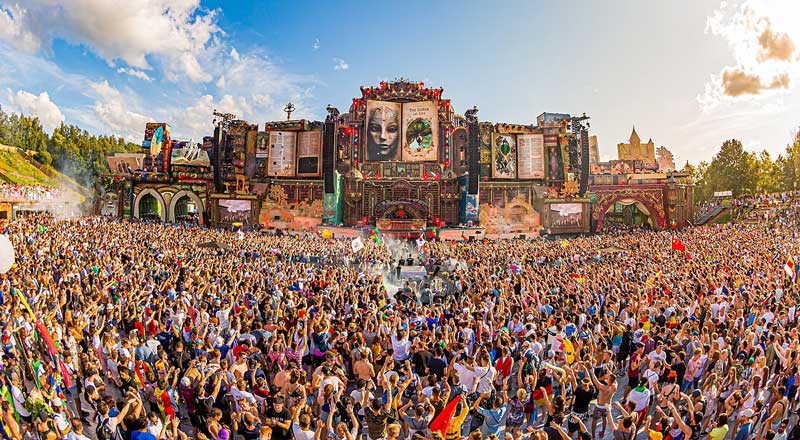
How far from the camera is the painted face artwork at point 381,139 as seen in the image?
46.9 meters

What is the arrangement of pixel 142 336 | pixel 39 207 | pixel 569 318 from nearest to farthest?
pixel 142 336
pixel 569 318
pixel 39 207

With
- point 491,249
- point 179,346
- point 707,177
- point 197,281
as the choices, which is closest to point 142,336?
point 179,346

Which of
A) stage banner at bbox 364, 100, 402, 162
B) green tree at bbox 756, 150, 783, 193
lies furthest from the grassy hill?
green tree at bbox 756, 150, 783, 193

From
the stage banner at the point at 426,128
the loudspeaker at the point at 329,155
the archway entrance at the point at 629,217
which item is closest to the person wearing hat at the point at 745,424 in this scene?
the loudspeaker at the point at 329,155

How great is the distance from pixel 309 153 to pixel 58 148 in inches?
2337

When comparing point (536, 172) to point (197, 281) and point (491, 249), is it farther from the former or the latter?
point (197, 281)

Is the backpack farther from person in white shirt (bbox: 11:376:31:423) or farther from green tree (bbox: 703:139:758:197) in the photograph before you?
green tree (bbox: 703:139:758:197)

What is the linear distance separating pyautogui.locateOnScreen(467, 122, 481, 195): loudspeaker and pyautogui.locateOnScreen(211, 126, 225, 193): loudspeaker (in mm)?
26222

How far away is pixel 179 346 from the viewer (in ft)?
26.1

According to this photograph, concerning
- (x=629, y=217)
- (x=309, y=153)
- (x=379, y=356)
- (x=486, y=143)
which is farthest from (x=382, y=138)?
(x=379, y=356)

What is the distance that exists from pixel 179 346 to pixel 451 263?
15601mm

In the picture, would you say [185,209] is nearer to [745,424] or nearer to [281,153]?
[281,153]

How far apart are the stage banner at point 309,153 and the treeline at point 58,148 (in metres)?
47.0

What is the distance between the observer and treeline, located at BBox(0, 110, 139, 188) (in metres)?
77.2
